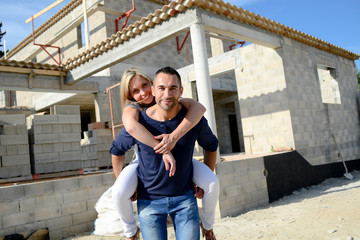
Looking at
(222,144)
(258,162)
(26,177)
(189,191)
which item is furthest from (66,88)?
(189,191)

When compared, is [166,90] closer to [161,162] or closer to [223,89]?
[161,162]

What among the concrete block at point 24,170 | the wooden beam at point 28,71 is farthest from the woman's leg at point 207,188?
the wooden beam at point 28,71

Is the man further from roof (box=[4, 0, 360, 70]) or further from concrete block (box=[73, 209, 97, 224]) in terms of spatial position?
roof (box=[4, 0, 360, 70])

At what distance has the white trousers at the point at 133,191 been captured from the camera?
6.19 ft

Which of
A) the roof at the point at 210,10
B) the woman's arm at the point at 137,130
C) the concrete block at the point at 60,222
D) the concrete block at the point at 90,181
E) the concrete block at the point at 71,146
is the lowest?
the concrete block at the point at 60,222

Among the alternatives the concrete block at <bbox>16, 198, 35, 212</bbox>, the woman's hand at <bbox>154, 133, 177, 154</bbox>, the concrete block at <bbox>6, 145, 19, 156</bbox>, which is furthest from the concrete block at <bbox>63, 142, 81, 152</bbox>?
the woman's hand at <bbox>154, 133, 177, 154</bbox>

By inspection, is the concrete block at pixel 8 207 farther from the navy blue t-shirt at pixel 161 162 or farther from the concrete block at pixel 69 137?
the navy blue t-shirt at pixel 161 162

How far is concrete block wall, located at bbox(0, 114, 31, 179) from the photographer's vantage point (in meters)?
7.51

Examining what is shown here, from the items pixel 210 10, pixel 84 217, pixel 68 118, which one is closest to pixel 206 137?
pixel 84 217

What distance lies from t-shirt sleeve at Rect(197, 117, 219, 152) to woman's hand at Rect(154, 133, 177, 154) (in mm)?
283

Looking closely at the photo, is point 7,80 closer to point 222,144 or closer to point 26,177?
point 26,177

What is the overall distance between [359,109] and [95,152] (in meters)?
10.3

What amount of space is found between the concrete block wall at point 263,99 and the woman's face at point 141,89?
23.7 feet

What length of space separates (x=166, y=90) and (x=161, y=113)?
154 mm
